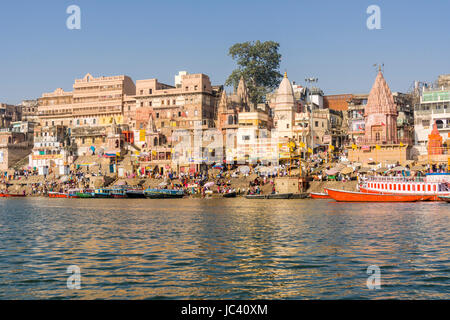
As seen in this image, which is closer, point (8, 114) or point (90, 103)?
point (90, 103)

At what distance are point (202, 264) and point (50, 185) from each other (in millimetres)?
81462

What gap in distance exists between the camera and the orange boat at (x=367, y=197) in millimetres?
60684

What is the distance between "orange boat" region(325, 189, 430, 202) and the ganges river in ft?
76.8

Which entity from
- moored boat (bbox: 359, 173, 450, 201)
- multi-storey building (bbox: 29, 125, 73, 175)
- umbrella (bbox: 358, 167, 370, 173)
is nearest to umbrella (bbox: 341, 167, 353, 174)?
umbrella (bbox: 358, 167, 370, 173)

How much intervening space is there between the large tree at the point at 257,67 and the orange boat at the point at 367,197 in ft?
163

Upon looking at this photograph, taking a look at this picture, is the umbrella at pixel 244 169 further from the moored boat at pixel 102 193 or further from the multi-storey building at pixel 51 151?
the multi-storey building at pixel 51 151

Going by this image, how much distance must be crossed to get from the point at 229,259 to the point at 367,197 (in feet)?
146

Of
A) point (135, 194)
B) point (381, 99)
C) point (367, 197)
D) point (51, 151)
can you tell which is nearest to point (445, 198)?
point (367, 197)

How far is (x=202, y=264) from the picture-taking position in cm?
2048

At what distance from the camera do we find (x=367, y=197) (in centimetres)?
6319

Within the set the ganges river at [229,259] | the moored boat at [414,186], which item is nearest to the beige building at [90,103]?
the moored boat at [414,186]

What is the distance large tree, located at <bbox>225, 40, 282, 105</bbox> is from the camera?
112 meters

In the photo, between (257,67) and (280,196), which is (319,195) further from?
(257,67)
